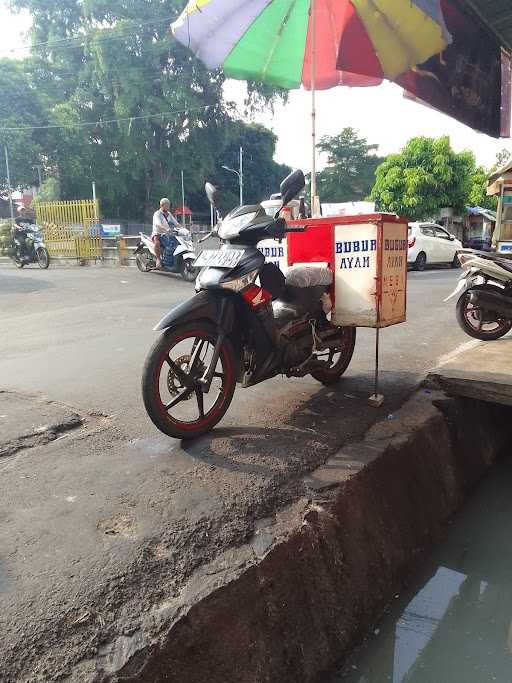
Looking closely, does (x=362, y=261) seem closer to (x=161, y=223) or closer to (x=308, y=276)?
(x=308, y=276)

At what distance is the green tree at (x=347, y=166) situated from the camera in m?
51.8

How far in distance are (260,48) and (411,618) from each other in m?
5.07

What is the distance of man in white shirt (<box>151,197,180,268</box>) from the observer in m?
11.6

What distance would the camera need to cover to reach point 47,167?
116ft

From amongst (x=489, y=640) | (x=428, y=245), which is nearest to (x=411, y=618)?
(x=489, y=640)

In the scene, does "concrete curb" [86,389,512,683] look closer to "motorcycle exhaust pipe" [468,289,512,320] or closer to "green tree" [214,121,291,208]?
"motorcycle exhaust pipe" [468,289,512,320]

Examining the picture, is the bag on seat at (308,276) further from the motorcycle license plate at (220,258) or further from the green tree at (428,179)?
the green tree at (428,179)

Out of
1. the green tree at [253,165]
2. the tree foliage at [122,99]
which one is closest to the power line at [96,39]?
the tree foliage at [122,99]

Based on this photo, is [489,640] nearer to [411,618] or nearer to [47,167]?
[411,618]

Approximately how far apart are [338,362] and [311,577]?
2.20m

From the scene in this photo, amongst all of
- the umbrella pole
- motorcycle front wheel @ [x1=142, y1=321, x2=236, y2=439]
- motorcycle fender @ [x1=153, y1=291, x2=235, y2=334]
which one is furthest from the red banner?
motorcycle front wheel @ [x1=142, y1=321, x2=236, y2=439]

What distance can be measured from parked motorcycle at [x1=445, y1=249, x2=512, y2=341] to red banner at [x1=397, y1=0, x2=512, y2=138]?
1.53 m

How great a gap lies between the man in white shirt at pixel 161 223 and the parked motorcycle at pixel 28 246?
4688 millimetres

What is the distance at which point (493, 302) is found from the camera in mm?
5930
